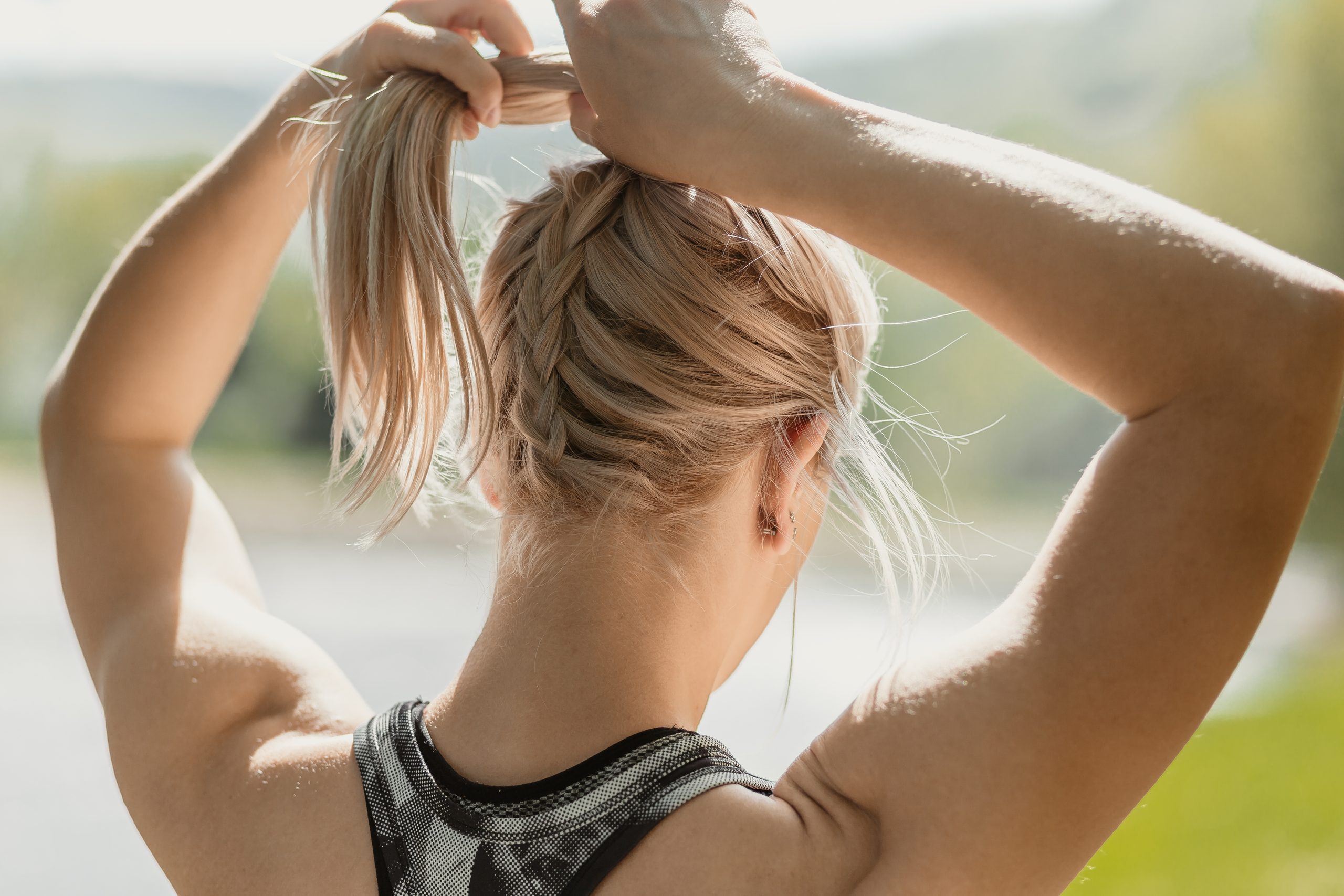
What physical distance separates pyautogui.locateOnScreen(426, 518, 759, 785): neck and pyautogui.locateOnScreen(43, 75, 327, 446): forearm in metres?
0.41

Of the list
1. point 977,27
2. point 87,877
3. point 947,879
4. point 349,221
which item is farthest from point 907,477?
point 977,27

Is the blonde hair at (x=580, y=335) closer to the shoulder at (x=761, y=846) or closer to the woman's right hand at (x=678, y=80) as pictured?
the woman's right hand at (x=678, y=80)

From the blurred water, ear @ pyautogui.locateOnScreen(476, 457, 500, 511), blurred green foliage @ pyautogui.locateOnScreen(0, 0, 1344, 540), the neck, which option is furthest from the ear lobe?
blurred green foliage @ pyautogui.locateOnScreen(0, 0, 1344, 540)

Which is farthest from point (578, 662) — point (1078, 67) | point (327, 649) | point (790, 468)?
point (1078, 67)

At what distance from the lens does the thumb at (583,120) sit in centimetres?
76

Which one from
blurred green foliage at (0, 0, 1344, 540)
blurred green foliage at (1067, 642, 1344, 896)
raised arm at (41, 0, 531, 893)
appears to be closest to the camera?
raised arm at (41, 0, 531, 893)

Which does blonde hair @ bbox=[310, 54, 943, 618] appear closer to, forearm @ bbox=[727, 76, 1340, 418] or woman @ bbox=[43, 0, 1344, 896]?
woman @ bbox=[43, 0, 1344, 896]

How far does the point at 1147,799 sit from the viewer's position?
342cm

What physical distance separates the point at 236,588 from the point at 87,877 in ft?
10.4

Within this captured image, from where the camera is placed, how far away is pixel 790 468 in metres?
0.78

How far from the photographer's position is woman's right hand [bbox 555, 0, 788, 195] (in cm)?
62

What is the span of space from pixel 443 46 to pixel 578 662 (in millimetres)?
485

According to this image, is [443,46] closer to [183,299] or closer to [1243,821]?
[183,299]

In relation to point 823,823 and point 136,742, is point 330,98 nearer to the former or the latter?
point 136,742
